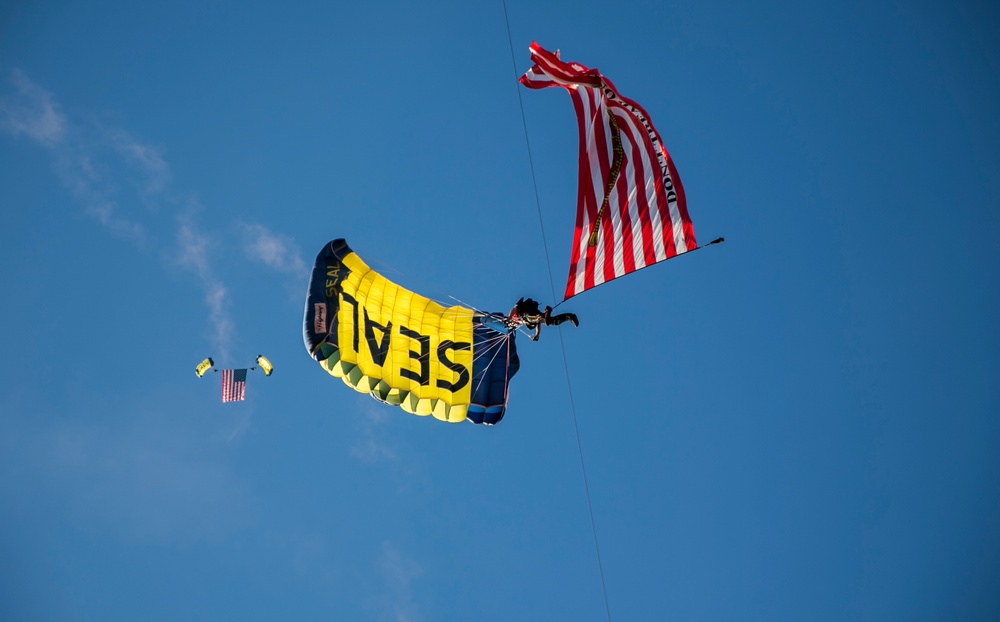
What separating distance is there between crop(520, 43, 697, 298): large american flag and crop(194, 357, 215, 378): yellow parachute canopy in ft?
67.7

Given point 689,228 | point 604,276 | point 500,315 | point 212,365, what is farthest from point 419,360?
point 212,365

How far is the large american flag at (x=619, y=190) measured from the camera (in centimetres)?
1338

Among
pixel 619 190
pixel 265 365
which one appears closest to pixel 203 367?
pixel 265 365

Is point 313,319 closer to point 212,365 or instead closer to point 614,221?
point 614,221

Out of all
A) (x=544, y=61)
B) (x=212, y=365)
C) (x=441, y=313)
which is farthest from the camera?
(x=212, y=365)

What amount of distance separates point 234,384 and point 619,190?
1878 centimetres

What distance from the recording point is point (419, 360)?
17.1 meters

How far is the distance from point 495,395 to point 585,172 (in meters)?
6.41

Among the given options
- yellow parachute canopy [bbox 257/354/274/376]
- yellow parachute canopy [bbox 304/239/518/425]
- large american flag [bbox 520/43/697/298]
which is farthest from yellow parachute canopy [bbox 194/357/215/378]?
large american flag [bbox 520/43/697/298]

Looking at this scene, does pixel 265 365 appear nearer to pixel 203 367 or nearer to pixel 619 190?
pixel 203 367

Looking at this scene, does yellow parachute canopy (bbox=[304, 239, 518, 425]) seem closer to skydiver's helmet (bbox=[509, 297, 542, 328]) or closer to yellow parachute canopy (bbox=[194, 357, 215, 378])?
skydiver's helmet (bbox=[509, 297, 542, 328])

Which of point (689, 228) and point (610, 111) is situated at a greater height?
point (610, 111)

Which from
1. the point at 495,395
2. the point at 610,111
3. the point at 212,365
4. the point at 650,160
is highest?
the point at 212,365

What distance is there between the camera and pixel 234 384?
2611 cm
